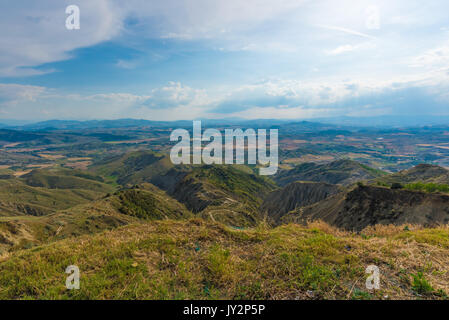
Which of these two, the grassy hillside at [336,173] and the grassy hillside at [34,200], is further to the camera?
the grassy hillside at [336,173]

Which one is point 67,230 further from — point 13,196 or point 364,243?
point 13,196

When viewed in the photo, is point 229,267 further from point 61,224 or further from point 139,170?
point 139,170

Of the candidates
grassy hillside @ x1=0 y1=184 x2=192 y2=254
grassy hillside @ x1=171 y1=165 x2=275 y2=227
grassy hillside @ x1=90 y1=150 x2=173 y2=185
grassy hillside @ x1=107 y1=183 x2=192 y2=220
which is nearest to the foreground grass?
grassy hillside @ x1=0 y1=184 x2=192 y2=254

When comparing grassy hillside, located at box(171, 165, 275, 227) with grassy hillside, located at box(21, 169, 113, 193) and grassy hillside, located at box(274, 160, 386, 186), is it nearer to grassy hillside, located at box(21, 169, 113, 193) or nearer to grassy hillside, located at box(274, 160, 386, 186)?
grassy hillside, located at box(274, 160, 386, 186)

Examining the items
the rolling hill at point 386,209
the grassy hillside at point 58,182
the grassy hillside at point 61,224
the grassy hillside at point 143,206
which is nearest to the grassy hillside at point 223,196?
the grassy hillside at point 143,206

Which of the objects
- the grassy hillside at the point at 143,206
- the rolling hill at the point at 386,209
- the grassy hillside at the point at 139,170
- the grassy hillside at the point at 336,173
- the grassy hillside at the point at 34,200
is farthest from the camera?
the grassy hillside at the point at 139,170

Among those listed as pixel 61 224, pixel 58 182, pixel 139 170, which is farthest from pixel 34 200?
pixel 139 170

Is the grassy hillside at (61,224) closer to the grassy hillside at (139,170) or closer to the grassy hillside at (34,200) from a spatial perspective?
the grassy hillside at (34,200)
